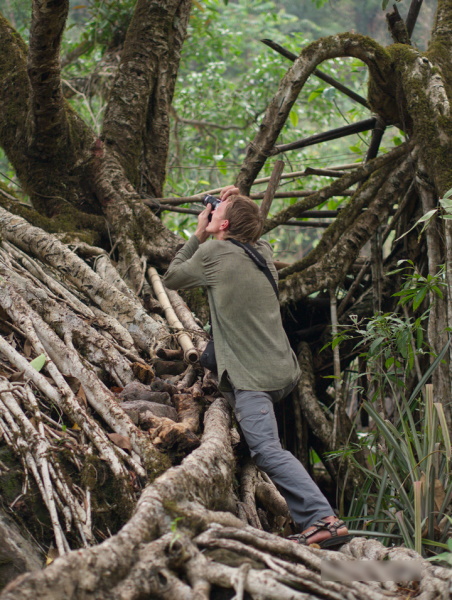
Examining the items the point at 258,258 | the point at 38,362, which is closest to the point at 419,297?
the point at 258,258

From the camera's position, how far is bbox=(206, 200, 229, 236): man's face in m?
3.28

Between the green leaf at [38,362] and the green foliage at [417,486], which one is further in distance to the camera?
the green leaf at [38,362]

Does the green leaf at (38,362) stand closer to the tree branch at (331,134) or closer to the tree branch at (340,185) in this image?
the tree branch at (340,185)

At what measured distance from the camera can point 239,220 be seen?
324cm

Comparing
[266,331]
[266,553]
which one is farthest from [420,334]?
[266,553]

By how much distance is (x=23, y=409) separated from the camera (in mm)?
2646

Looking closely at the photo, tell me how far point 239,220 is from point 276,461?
1.17m

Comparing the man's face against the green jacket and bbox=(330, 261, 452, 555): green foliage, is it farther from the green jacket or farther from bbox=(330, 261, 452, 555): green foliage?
bbox=(330, 261, 452, 555): green foliage

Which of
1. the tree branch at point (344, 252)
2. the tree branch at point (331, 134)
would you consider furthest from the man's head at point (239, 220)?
the tree branch at point (331, 134)

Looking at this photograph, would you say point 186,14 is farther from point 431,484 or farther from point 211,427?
point 431,484

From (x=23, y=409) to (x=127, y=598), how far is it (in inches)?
46.1

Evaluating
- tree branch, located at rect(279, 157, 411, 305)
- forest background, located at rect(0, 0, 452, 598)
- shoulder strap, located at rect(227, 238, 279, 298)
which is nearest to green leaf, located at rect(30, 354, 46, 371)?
forest background, located at rect(0, 0, 452, 598)

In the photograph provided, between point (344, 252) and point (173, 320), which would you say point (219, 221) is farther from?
point (344, 252)

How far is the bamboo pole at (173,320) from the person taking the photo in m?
3.60
